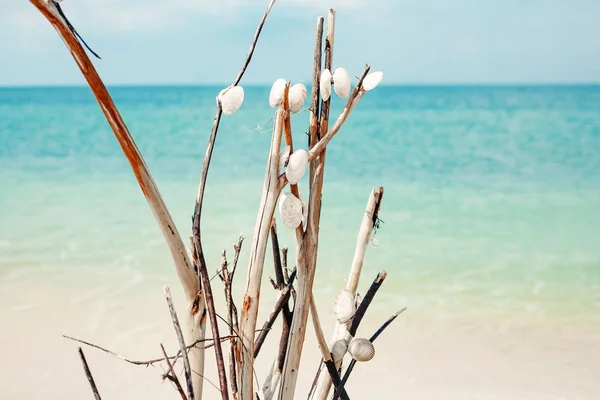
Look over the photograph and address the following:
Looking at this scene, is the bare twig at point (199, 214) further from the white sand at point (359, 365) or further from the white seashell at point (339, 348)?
the white sand at point (359, 365)

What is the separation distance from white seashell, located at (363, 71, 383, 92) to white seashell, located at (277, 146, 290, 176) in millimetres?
84

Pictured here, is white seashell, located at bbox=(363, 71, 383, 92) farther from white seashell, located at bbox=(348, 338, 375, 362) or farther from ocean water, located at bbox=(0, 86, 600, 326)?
white seashell, located at bbox=(348, 338, 375, 362)

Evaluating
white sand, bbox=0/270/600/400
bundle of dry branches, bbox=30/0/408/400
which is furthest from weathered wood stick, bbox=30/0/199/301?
white sand, bbox=0/270/600/400

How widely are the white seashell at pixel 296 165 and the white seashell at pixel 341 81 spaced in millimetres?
74

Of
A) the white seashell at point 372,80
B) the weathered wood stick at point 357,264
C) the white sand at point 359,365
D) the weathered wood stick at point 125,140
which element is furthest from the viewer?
the white sand at point 359,365

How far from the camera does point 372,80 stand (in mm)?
515

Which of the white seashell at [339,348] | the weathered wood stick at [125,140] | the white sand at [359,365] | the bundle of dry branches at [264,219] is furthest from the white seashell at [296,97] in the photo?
the white sand at [359,365]

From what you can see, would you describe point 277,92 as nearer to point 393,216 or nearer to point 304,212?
point 304,212

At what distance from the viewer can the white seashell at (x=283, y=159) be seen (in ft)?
1.58

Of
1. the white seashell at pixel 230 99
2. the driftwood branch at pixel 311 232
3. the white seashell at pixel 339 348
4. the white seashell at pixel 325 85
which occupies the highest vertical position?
the white seashell at pixel 325 85

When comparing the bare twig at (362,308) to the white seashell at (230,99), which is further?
the bare twig at (362,308)

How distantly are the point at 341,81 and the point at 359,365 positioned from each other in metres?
1.46

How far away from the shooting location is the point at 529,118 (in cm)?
1315

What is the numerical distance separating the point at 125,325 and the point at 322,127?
5.99 feet
